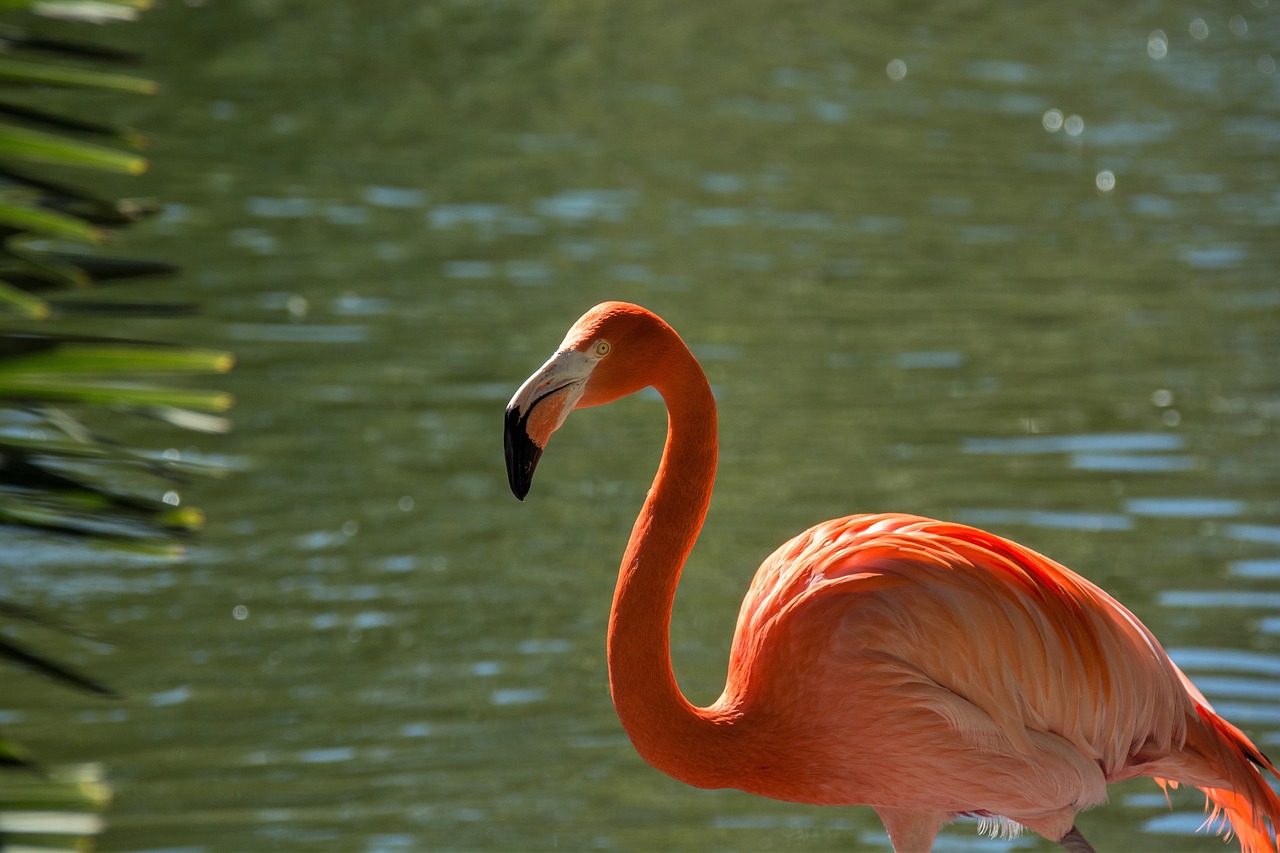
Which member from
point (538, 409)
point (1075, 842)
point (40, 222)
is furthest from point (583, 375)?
point (1075, 842)

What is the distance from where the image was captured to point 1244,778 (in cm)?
312

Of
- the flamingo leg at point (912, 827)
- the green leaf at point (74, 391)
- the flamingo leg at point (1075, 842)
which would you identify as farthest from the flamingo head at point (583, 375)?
the flamingo leg at point (1075, 842)

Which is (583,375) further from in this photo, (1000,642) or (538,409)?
(1000,642)

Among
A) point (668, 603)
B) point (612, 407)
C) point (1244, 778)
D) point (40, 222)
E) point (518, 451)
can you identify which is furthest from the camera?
point (612, 407)

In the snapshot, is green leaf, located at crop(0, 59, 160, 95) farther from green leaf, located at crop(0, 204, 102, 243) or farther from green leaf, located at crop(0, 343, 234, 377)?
green leaf, located at crop(0, 343, 234, 377)

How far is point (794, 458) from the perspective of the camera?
6695 millimetres

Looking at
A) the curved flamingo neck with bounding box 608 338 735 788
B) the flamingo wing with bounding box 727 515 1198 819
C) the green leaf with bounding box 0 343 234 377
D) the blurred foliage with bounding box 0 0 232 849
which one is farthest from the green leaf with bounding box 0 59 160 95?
the flamingo wing with bounding box 727 515 1198 819

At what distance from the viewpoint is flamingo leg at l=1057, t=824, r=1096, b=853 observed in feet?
10.2

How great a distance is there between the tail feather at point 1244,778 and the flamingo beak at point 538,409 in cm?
144

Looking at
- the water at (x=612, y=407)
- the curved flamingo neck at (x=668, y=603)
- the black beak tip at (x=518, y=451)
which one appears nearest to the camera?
the black beak tip at (x=518, y=451)

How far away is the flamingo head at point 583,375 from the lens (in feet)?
8.32

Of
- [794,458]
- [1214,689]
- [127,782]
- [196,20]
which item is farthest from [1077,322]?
[196,20]

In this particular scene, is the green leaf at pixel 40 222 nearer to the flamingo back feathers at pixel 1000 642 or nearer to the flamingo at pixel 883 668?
the flamingo at pixel 883 668

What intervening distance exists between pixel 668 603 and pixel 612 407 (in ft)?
15.1
